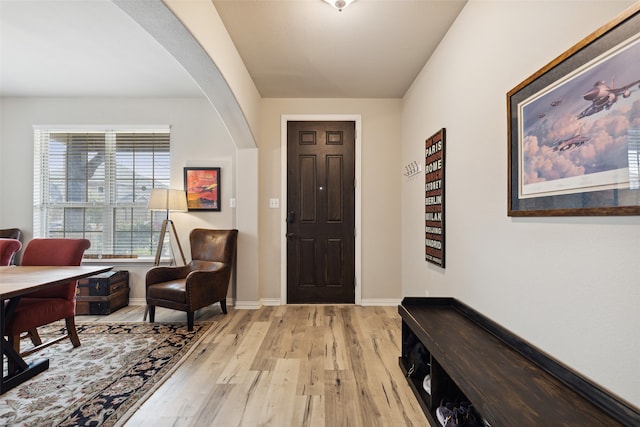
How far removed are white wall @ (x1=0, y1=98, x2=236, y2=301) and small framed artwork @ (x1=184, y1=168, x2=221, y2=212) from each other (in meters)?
0.08

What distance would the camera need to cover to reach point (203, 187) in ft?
12.7

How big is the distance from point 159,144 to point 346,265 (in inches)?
116

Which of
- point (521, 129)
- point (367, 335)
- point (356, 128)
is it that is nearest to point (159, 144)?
point (356, 128)

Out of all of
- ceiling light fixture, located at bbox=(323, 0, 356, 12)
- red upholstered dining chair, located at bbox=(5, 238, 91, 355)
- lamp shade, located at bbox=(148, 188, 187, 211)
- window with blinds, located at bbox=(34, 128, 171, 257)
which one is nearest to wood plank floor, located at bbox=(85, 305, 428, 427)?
red upholstered dining chair, located at bbox=(5, 238, 91, 355)

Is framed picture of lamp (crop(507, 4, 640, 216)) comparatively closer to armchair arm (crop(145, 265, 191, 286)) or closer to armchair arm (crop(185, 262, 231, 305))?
armchair arm (crop(185, 262, 231, 305))

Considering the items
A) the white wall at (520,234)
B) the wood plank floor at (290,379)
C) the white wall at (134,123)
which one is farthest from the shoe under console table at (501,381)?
the white wall at (134,123)

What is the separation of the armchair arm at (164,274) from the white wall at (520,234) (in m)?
2.76

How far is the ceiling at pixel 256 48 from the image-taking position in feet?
7.24

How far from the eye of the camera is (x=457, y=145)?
88.7 inches

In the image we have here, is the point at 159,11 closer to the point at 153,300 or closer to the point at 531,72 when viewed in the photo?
the point at 531,72

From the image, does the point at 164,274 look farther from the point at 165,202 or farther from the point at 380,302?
the point at 380,302

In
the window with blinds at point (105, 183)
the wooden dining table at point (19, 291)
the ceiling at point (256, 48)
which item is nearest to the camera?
the wooden dining table at point (19, 291)

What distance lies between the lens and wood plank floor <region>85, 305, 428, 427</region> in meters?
1.67

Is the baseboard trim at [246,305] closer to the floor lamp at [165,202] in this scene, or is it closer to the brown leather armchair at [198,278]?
the brown leather armchair at [198,278]
